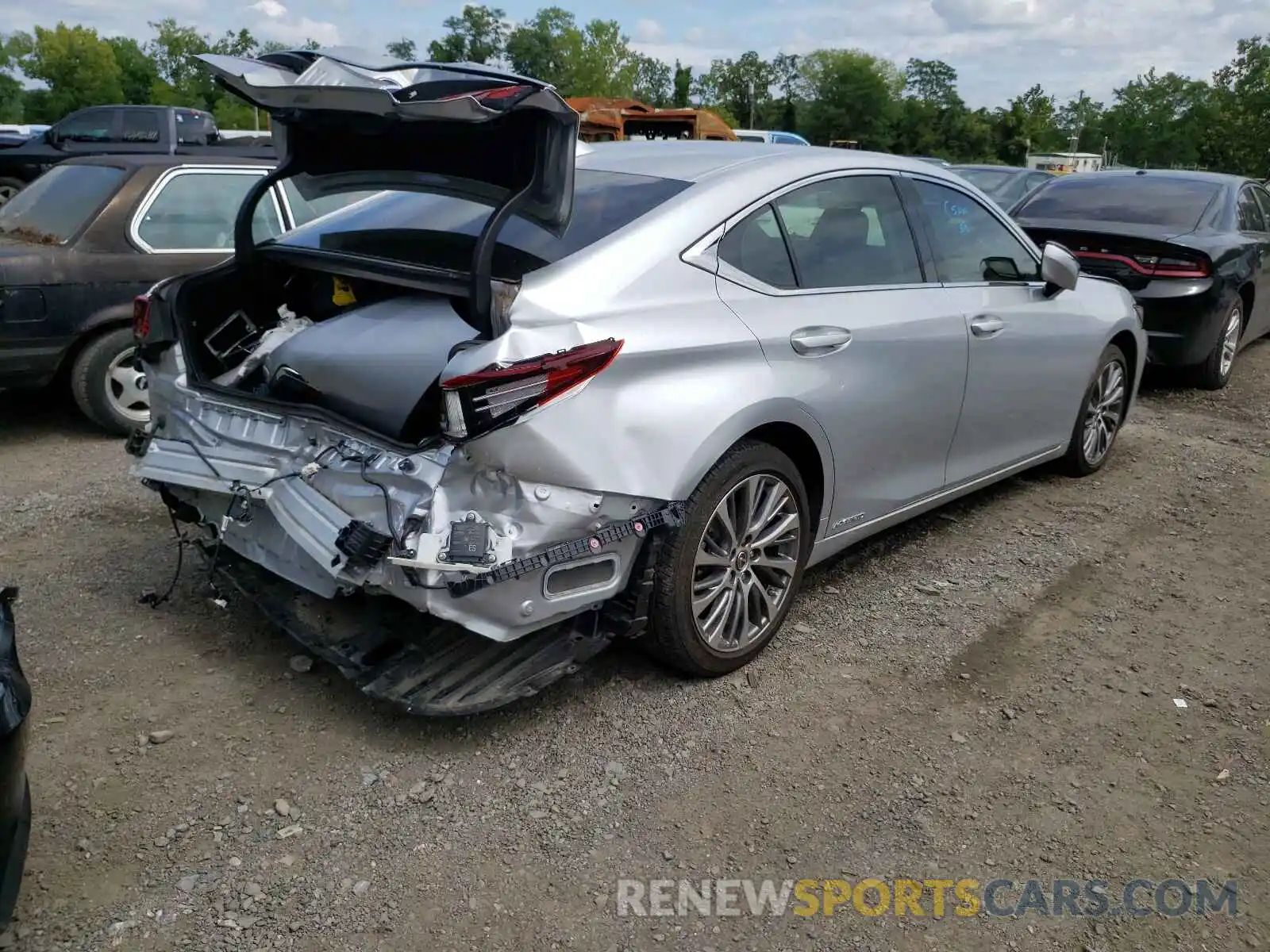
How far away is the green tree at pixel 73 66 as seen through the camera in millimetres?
67125

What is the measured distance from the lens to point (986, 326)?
4281 mm

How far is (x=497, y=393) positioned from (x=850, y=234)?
176cm

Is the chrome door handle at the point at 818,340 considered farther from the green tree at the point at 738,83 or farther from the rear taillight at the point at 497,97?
the green tree at the point at 738,83

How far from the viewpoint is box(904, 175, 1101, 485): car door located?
4.25 meters

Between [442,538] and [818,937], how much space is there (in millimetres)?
1325

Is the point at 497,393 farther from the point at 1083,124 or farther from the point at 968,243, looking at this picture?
the point at 1083,124

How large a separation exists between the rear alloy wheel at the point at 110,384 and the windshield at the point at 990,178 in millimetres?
9351

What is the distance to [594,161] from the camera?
3793mm

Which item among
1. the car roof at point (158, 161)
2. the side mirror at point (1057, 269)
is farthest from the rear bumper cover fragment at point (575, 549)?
the car roof at point (158, 161)

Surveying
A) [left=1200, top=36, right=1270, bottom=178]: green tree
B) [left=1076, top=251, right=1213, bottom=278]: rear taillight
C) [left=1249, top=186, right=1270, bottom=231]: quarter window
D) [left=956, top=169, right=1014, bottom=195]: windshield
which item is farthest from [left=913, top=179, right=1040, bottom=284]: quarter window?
[left=1200, top=36, right=1270, bottom=178]: green tree

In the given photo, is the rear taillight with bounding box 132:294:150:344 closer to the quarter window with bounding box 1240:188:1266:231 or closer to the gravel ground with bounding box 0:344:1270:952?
the gravel ground with bounding box 0:344:1270:952

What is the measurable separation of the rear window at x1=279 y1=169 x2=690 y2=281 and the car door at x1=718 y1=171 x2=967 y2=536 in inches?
13.8

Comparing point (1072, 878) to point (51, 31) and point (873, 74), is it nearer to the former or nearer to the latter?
point (51, 31)

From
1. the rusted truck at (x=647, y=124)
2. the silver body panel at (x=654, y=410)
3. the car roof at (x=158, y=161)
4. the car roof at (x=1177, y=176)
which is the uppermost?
the rusted truck at (x=647, y=124)
